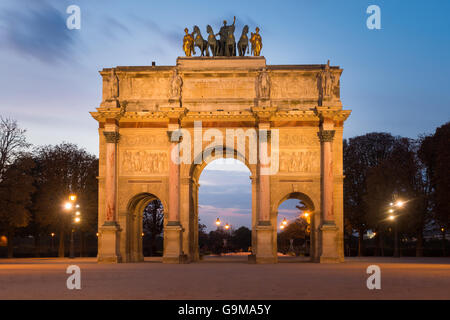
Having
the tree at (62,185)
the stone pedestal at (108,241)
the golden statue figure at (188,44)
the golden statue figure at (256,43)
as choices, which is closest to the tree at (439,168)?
the golden statue figure at (256,43)

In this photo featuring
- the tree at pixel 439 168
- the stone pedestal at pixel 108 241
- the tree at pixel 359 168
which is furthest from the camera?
the tree at pixel 359 168

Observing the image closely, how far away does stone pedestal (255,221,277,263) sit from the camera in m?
36.8

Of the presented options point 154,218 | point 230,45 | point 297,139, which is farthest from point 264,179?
point 154,218

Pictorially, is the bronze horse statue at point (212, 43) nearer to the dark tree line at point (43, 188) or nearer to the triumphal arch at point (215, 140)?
the triumphal arch at point (215, 140)

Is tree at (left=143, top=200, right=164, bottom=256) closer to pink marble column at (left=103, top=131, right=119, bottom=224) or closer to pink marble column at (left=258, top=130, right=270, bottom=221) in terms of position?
pink marble column at (left=103, top=131, right=119, bottom=224)

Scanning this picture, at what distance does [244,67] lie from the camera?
4022 cm

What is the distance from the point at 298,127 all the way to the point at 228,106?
492 cm

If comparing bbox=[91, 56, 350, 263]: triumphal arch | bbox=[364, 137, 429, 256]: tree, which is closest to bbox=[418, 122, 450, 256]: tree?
bbox=[364, 137, 429, 256]: tree

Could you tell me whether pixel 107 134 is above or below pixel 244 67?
below

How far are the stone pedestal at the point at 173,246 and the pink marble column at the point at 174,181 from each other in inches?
29.7

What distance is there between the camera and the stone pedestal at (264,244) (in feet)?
121

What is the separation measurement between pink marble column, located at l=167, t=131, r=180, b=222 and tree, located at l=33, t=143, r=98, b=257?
20626 mm
